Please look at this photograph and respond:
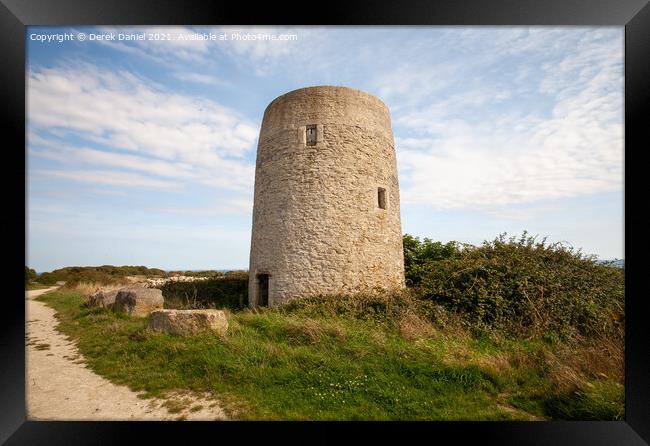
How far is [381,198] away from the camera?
929cm

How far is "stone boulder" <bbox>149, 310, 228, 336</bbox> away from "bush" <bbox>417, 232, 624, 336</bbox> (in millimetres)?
5114

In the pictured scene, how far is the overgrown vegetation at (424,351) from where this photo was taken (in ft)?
12.7

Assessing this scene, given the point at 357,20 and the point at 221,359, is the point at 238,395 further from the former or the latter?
the point at 357,20

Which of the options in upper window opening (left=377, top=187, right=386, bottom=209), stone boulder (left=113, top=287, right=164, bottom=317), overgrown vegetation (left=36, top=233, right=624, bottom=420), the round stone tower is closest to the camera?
overgrown vegetation (left=36, top=233, right=624, bottom=420)

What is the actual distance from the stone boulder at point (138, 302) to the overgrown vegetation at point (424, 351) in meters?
0.32

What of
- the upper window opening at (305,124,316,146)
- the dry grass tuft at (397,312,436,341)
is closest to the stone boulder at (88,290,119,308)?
the upper window opening at (305,124,316,146)

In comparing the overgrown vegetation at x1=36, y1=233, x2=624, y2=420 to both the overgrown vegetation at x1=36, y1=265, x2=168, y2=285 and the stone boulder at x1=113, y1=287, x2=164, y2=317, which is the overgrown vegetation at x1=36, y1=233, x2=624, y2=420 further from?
the overgrown vegetation at x1=36, y1=265, x2=168, y2=285

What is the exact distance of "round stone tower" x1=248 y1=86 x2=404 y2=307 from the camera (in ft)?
27.6

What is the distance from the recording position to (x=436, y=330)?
6480 mm
